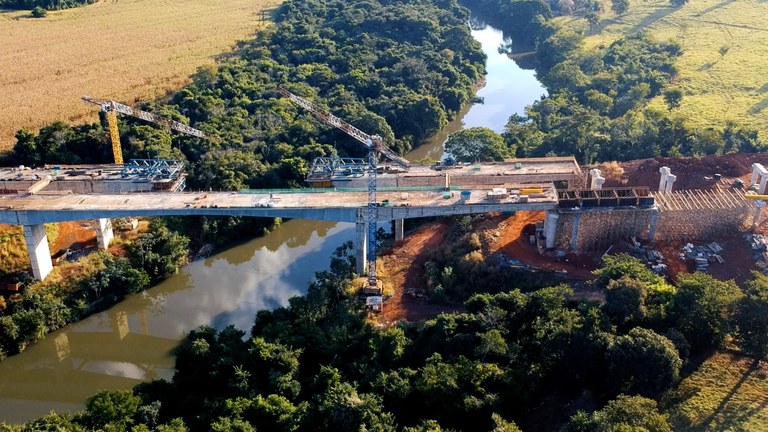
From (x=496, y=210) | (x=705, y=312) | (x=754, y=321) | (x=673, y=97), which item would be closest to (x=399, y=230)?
(x=496, y=210)

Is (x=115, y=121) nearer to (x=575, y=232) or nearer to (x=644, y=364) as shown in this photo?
(x=575, y=232)

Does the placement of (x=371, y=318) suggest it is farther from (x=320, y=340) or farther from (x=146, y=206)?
(x=146, y=206)

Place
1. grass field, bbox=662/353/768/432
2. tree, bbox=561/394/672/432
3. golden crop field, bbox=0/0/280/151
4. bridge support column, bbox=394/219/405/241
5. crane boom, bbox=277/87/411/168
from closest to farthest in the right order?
tree, bbox=561/394/672/432
grass field, bbox=662/353/768/432
bridge support column, bbox=394/219/405/241
crane boom, bbox=277/87/411/168
golden crop field, bbox=0/0/280/151

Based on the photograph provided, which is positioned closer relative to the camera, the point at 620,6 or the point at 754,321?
the point at 754,321

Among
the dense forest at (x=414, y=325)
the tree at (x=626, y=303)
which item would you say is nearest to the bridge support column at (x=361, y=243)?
the dense forest at (x=414, y=325)

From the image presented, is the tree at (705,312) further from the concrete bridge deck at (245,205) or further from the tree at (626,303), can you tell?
the concrete bridge deck at (245,205)

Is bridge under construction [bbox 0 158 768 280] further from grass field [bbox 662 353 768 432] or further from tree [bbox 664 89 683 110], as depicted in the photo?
tree [bbox 664 89 683 110]

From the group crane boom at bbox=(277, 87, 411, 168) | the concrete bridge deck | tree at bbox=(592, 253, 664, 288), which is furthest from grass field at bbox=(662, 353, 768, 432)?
crane boom at bbox=(277, 87, 411, 168)

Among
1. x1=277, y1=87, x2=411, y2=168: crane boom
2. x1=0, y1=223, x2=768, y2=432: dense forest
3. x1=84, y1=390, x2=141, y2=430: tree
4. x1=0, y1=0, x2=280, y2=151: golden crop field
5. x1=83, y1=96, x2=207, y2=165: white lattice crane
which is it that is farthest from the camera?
x1=0, y1=0, x2=280, y2=151: golden crop field
